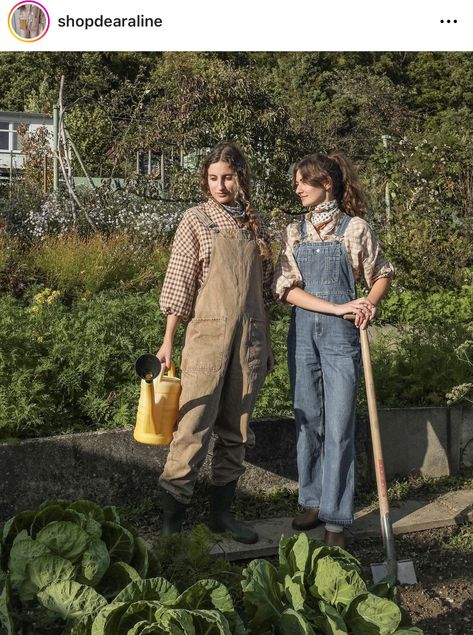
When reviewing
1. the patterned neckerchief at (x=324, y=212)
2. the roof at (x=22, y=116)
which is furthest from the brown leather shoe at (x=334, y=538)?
the roof at (x=22, y=116)

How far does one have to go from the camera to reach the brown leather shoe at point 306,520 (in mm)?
4148

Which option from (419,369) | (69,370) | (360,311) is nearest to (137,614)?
(360,311)

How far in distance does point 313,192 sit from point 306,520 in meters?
1.58

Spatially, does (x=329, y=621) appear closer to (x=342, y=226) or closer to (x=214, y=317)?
(x=214, y=317)

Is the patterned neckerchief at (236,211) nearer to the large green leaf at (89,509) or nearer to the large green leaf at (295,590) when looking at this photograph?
the large green leaf at (89,509)

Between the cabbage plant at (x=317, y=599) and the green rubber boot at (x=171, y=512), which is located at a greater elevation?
the cabbage plant at (x=317, y=599)

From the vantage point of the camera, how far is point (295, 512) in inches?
174

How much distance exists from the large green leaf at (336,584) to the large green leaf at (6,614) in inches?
34.0

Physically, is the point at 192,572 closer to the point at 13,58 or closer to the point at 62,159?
the point at 62,159

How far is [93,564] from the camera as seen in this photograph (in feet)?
7.91

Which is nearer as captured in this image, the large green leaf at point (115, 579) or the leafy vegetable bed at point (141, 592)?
the leafy vegetable bed at point (141, 592)

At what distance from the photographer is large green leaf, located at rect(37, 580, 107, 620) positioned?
2303mm
